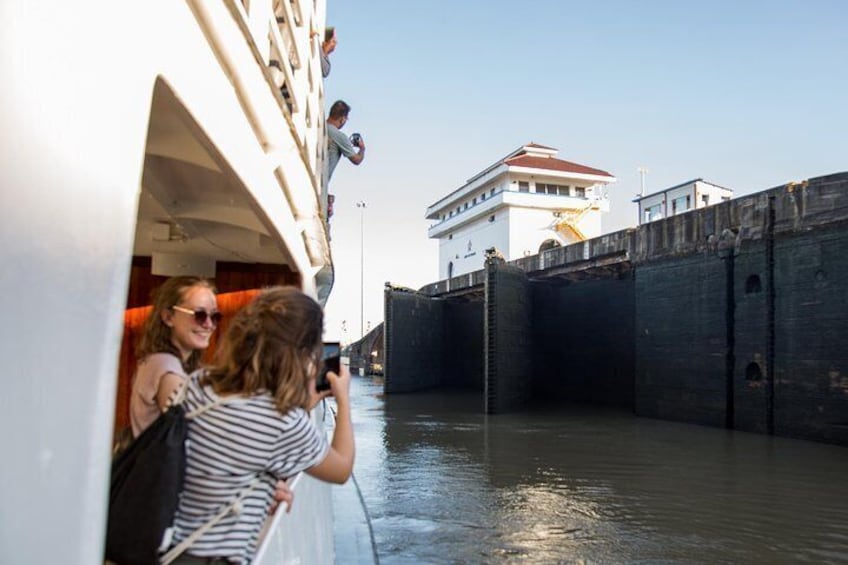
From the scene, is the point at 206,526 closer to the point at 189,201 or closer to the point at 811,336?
the point at 189,201

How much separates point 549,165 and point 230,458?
37924 mm

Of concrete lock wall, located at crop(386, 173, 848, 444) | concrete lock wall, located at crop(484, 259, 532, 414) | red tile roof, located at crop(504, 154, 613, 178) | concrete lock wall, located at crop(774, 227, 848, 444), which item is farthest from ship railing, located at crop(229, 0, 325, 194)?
red tile roof, located at crop(504, 154, 613, 178)

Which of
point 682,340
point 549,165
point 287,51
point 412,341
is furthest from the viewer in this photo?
point 549,165

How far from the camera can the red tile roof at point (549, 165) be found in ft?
123

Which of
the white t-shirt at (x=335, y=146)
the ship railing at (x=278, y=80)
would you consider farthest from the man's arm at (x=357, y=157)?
the ship railing at (x=278, y=80)

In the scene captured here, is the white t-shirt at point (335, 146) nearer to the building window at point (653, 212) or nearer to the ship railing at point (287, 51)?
the ship railing at point (287, 51)

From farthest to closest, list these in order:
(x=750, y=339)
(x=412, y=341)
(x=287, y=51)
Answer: (x=412, y=341), (x=750, y=339), (x=287, y=51)

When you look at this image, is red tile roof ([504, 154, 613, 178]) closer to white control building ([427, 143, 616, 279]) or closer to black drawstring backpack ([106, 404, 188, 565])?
white control building ([427, 143, 616, 279])

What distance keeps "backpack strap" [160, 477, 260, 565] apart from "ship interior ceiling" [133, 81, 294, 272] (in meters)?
1.08

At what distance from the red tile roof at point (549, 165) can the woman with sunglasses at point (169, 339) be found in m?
35.5

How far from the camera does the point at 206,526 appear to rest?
171cm

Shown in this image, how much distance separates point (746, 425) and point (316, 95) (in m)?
13.1

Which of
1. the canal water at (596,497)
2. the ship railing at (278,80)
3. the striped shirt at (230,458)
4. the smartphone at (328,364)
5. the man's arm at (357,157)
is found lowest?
the canal water at (596,497)

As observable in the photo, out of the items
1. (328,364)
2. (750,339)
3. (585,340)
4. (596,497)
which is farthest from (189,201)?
(585,340)
